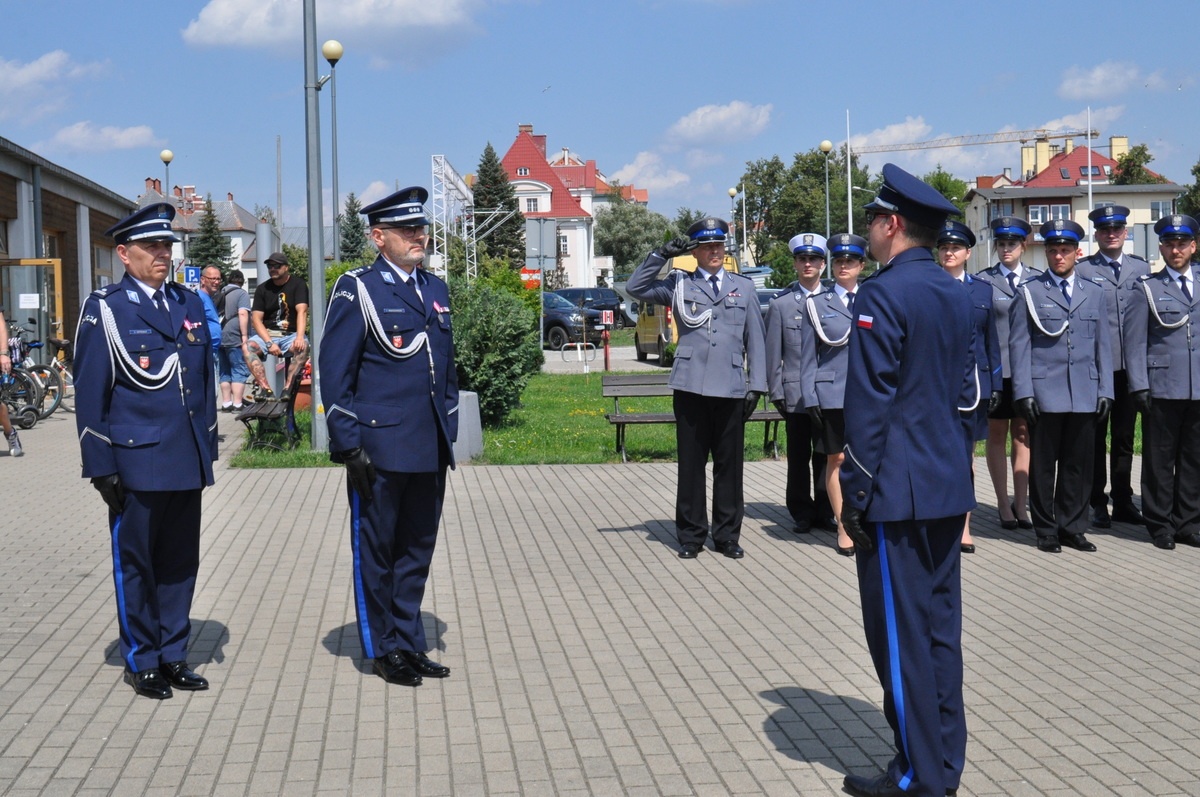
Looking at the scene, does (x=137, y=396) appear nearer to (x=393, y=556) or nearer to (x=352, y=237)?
(x=393, y=556)

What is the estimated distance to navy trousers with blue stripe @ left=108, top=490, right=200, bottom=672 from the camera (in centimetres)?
538

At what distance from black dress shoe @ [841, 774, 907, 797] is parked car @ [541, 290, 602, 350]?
108 feet

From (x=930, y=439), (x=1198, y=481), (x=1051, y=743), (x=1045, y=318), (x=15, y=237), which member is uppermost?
(x=15, y=237)

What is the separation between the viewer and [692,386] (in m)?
8.38

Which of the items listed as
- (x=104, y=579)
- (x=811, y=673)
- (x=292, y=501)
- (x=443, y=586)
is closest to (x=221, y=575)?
(x=104, y=579)

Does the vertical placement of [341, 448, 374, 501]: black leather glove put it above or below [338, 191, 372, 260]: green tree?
below

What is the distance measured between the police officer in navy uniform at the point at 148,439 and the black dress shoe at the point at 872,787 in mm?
2882

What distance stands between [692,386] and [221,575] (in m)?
3.28

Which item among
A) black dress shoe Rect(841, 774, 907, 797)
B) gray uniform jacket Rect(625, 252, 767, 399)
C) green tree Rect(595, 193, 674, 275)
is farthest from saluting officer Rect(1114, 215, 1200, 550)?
green tree Rect(595, 193, 674, 275)

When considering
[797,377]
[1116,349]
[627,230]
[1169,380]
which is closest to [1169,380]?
[1169,380]

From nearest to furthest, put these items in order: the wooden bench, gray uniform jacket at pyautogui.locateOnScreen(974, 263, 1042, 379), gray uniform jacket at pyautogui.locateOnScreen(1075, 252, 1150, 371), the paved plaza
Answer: the paved plaza < gray uniform jacket at pyautogui.locateOnScreen(974, 263, 1042, 379) < gray uniform jacket at pyautogui.locateOnScreen(1075, 252, 1150, 371) < the wooden bench

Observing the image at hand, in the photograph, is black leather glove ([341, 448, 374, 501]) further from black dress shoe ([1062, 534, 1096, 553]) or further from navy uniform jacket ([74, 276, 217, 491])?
black dress shoe ([1062, 534, 1096, 553])

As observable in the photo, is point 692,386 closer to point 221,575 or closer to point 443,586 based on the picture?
point 443,586

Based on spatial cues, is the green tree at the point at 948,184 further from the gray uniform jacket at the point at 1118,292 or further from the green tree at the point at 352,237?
the gray uniform jacket at the point at 1118,292
